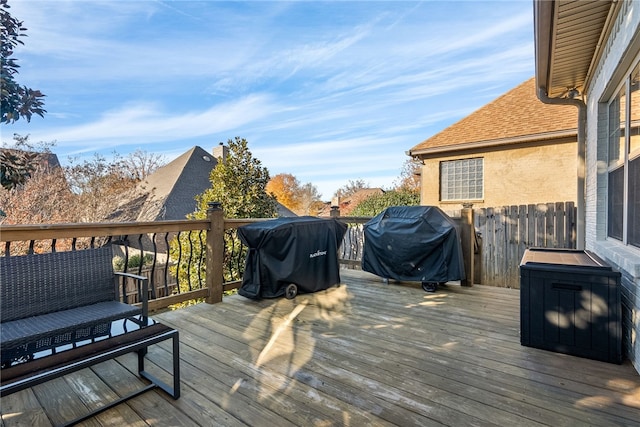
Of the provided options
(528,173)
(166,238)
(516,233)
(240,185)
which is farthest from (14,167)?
(528,173)

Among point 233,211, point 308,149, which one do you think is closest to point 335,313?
point 233,211

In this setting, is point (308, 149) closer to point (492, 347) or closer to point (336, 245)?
point (336, 245)

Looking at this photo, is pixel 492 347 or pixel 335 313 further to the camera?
pixel 335 313

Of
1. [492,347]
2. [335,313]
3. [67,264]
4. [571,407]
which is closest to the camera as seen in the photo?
[571,407]

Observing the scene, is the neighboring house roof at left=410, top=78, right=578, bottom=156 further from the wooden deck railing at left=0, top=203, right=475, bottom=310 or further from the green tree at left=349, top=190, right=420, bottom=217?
the wooden deck railing at left=0, top=203, right=475, bottom=310

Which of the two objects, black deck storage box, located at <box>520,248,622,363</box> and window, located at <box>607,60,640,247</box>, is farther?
window, located at <box>607,60,640,247</box>

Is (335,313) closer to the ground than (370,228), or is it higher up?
closer to the ground

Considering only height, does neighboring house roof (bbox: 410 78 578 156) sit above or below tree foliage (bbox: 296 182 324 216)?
above

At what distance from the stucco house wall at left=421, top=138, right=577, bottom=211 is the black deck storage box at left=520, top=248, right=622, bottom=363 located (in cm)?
654

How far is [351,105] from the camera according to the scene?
47.4ft

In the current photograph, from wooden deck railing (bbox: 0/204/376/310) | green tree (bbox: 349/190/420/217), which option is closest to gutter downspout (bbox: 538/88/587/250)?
wooden deck railing (bbox: 0/204/376/310)

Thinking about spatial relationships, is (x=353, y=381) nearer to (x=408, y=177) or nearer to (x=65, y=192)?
(x=65, y=192)

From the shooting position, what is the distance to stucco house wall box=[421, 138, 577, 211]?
25.8 ft

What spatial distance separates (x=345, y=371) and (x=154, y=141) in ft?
62.0
